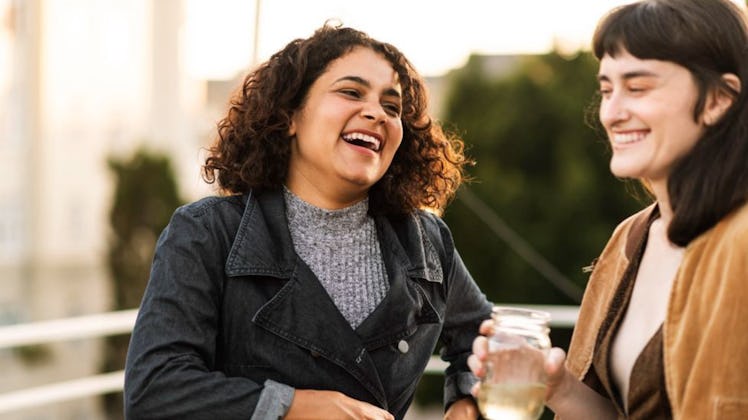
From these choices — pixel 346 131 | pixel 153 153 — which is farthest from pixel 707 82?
pixel 153 153

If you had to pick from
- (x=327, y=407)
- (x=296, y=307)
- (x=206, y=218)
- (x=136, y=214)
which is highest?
(x=206, y=218)

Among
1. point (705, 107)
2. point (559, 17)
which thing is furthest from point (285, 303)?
point (559, 17)

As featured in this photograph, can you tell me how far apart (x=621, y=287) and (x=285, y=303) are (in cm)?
60

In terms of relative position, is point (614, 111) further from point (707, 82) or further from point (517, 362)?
point (517, 362)

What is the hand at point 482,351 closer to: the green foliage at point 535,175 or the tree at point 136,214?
the tree at point 136,214

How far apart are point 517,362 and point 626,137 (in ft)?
1.42

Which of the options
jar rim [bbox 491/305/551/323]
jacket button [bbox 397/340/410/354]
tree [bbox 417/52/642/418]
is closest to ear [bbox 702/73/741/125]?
jar rim [bbox 491/305/551/323]

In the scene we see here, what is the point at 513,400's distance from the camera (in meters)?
1.56

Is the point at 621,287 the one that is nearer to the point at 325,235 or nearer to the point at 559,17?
the point at 325,235

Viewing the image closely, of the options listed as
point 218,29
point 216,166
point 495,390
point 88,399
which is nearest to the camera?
point 495,390

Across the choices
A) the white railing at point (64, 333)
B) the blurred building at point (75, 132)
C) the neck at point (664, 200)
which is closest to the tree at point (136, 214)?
the blurred building at point (75, 132)

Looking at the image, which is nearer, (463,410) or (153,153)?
(463,410)

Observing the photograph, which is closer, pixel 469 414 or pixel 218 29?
pixel 469 414

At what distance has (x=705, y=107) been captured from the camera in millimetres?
1692
